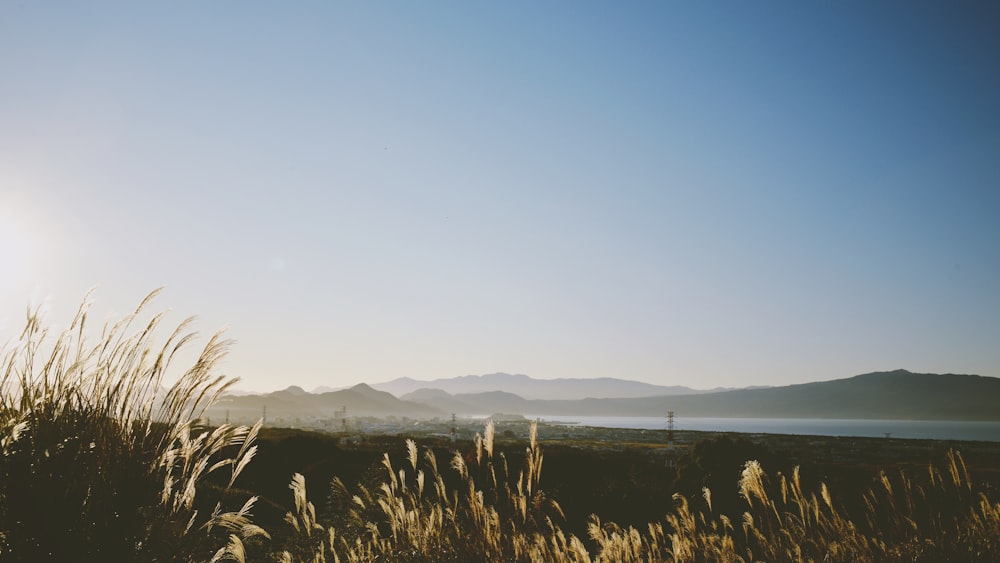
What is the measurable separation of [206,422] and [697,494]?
81.1 ft

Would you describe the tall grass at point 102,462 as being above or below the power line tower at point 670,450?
above

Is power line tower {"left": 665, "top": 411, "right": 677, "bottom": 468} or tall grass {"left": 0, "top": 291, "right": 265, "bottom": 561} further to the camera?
power line tower {"left": 665, "top": 411, "right": 677, "bottom": 468}

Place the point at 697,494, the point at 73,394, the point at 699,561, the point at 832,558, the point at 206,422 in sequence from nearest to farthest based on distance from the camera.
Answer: the point at 73,394, the point at 206,422, the point at 832,558, the point at 699,561, the point at 697,494

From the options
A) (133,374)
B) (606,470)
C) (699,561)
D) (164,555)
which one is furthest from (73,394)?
(606,470)

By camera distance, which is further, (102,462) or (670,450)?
(670,450)

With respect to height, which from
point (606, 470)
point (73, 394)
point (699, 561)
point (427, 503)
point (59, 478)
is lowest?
point (606, 470)

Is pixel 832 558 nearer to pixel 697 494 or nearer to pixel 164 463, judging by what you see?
pixel 164 463

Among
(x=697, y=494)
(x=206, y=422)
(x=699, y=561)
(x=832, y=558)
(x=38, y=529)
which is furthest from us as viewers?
(x=697, y=494)

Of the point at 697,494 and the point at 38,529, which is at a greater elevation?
the point at 38,529

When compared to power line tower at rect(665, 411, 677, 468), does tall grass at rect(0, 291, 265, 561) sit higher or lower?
higher

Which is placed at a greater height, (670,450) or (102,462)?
(102,462)

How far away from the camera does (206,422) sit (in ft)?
12.7

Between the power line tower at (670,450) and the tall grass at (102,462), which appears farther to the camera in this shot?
the power line tower at (670,450)

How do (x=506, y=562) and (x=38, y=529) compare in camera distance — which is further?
(x=506, y=562)
